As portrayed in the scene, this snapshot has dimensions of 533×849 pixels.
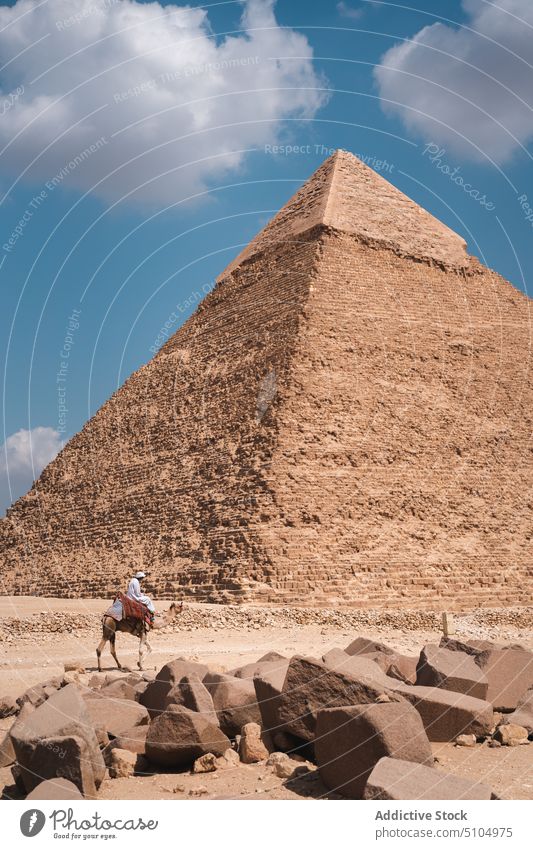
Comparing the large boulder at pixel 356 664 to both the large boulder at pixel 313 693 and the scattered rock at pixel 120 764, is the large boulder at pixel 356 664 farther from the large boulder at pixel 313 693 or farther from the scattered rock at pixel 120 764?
the scattered rock at pixel 120 764

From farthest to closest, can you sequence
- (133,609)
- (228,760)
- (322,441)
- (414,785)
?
(322,441)
(133,609)
(228,760)
(414,785)

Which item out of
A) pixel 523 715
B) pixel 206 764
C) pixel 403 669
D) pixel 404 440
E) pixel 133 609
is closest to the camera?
pixel 206 764

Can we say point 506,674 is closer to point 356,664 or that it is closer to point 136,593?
point 356,664

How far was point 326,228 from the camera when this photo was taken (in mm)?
32344

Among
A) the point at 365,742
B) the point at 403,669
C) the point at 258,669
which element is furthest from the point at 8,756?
the point at 403,669

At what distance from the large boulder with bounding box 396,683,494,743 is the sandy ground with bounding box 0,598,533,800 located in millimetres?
113

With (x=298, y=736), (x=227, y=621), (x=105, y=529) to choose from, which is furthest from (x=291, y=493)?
(x=298, y=736)

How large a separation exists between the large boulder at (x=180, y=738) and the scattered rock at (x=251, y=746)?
16 cm

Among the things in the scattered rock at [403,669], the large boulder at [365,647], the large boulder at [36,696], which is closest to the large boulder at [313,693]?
the scattered rock at [403,669]

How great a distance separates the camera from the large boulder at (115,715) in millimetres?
5637

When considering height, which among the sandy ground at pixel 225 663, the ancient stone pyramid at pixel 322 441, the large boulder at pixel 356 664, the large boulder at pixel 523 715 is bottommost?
the sandy ground at pixel 225 663

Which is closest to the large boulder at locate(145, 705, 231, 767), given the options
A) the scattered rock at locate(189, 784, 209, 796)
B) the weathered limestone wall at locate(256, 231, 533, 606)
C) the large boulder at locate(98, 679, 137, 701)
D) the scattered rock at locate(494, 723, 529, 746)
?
the scattered rock at locate(189, 784, 209, 796)

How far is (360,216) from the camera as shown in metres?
34.5

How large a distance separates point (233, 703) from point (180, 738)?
73 centimetres
